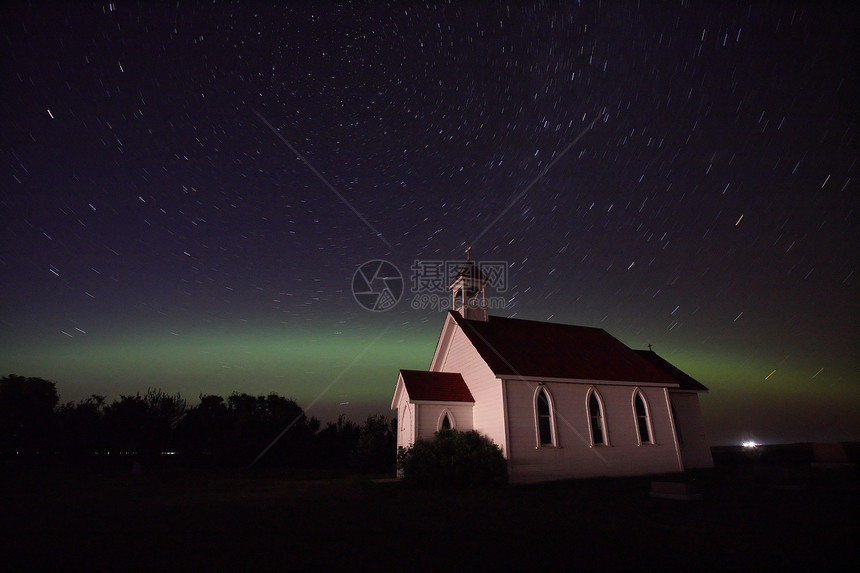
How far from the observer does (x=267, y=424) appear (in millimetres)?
43438

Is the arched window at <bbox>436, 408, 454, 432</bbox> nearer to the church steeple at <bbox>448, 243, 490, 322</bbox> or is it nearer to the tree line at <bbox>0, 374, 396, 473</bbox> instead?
the church steeple at <bbox>448, 243, 490, 322</bbox>

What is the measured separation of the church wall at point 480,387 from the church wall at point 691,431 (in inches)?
525

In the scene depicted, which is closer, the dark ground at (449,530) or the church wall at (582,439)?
the dark ground at (449,530)

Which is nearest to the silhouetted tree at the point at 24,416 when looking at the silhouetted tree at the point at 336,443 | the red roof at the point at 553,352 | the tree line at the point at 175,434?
the tree line at the point at 175,434

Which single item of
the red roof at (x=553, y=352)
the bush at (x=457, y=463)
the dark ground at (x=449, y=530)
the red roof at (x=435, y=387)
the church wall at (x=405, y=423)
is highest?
the red roof at (x=553, y=352)

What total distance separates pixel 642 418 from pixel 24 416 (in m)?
61.7

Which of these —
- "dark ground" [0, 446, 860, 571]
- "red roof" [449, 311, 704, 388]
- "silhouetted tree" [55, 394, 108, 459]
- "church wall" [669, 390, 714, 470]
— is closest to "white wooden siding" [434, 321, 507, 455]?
"red roof" [449, 311, 704, 388]

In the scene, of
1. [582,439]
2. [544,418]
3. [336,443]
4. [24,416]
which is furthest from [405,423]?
[24,416]

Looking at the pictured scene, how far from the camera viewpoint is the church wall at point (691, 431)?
24891mm

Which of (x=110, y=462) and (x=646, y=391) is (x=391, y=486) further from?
(x=110, y=462)

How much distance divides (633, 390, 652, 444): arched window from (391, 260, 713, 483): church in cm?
5

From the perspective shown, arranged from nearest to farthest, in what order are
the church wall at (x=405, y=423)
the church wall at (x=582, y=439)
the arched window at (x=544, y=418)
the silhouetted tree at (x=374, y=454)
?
the church wall at (x=582, y=439)
the arched window at (x=544, y=418)
the church wall at (x=405, y=423)
the silhouetted tree at (x=374, y=454)

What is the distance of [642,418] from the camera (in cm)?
2255

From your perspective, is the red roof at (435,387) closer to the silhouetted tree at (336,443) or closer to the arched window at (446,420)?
the arched window at (446,420)
